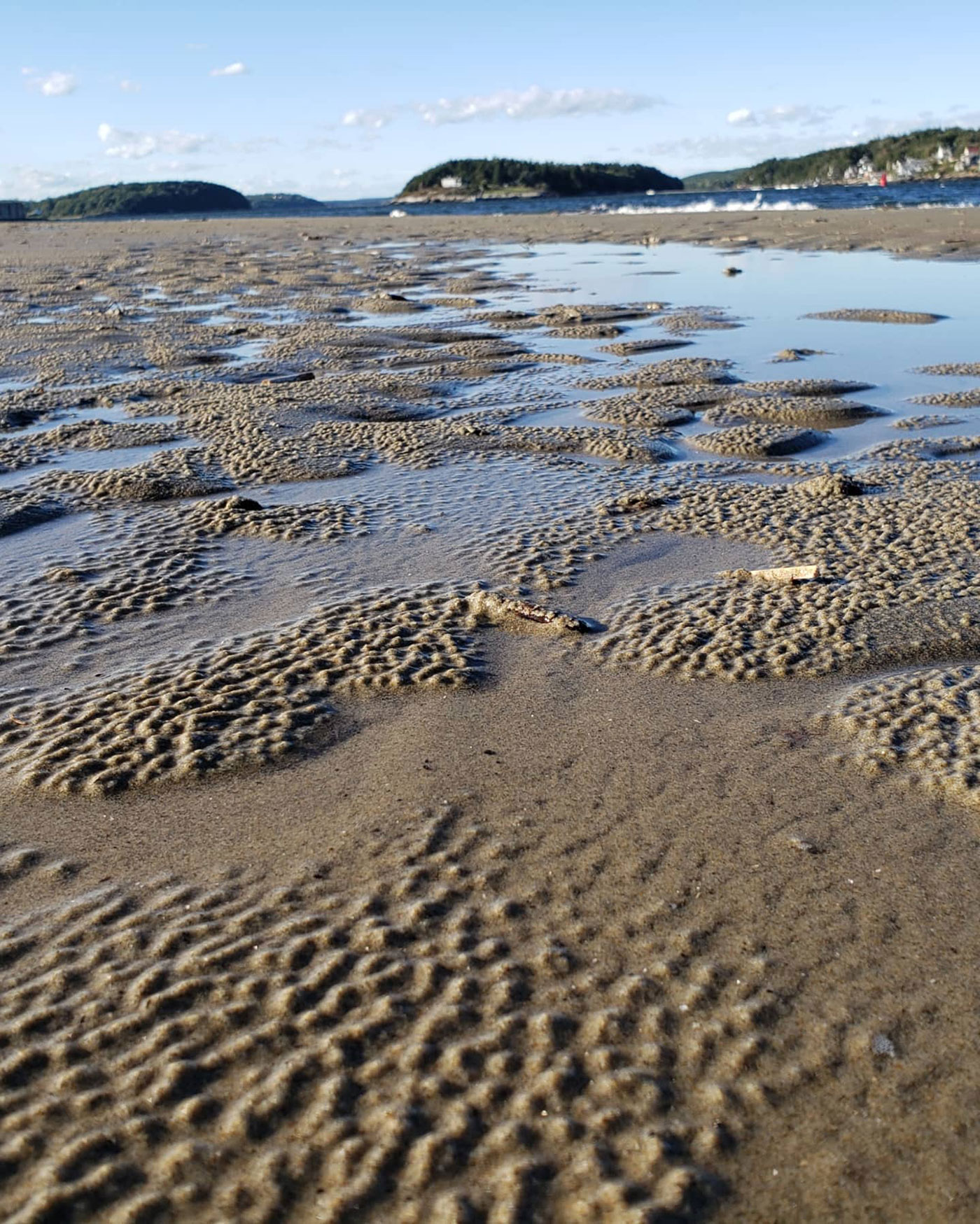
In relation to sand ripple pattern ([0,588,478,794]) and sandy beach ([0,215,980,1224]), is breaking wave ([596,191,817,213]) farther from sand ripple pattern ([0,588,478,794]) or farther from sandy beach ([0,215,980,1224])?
sand ripple pattern ([0,588,478,794])

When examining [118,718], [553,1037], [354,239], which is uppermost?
[354,239]

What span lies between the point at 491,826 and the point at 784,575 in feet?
6.26

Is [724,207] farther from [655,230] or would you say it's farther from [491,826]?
[491,826]

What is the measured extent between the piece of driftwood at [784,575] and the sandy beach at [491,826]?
18mm

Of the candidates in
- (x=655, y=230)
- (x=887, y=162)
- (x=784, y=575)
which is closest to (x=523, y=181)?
(x=887, y=162)

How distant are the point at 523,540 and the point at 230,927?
2.68 m

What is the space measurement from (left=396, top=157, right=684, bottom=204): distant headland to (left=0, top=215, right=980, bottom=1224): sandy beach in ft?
231

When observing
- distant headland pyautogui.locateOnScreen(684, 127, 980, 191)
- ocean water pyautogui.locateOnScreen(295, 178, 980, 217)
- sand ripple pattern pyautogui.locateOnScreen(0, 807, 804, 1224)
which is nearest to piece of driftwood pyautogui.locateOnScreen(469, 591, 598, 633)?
sand ripple pattern pyautogui.locateOnScreen(0, 807, 804, 1224)

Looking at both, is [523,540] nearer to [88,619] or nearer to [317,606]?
[317,606]

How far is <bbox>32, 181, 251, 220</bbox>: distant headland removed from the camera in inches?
3059

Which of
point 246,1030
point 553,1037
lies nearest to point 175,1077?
point 246,1030

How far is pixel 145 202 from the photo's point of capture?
79.5 m

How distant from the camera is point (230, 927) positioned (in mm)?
2271

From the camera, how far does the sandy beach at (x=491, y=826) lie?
1760 millimetres
